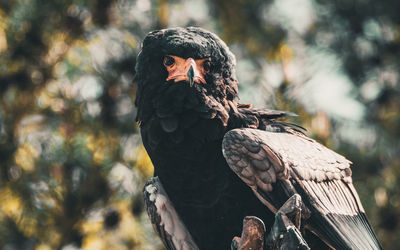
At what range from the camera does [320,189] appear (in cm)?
331

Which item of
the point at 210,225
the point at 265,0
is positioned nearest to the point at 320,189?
the point at 210,225

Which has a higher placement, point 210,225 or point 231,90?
point 231,90

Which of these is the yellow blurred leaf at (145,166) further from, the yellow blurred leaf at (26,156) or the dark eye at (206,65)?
the dark eye at (206,65)

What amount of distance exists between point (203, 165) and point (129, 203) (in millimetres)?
2933

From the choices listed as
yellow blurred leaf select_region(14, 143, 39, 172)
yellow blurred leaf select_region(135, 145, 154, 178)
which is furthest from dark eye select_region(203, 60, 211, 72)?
yellow blurred leaf select_region(14, 143, 39, 172)

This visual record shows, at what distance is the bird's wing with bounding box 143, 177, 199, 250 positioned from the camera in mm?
3500

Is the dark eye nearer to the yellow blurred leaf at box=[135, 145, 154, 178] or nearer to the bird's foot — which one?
the bird's foot

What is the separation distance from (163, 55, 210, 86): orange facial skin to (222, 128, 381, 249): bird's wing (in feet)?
1.23

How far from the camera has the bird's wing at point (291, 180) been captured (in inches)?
121

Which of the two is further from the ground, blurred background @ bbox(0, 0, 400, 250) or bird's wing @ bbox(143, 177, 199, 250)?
blurred background @ bbox(0, 0, 400, 250)

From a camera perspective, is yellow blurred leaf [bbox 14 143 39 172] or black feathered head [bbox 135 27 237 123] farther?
→ yellow blurred leaf [bbox 14 143 39 172]

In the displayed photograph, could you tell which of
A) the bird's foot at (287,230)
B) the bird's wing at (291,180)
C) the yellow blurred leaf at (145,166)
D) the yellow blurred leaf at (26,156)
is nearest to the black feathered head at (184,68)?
the bird's wing at (291,180)

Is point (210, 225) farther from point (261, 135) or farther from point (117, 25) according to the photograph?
point (117, 25)

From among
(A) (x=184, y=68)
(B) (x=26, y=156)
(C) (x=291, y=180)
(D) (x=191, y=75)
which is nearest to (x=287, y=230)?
(C) (x=291, y=180)
